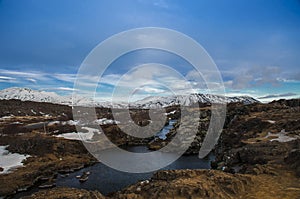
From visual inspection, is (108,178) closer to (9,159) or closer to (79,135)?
(9,159)

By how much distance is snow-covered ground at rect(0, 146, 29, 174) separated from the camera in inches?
1113

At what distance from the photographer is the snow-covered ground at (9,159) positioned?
92.7 feet

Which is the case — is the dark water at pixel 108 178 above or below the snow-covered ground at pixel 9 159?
below

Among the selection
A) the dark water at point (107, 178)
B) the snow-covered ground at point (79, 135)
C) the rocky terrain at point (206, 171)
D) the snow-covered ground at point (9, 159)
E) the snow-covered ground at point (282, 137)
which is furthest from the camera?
the snow-covered ground at point (79, 135)

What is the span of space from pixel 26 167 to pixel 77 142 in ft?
40.7

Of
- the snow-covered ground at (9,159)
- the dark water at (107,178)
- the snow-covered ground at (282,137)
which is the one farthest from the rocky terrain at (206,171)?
the dark water at (107,178)

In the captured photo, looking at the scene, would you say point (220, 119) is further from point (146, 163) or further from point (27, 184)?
point (27, 184)

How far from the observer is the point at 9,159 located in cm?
3111

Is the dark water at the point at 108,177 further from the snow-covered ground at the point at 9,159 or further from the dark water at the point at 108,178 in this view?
the snow-covered ground at the point at 9,159

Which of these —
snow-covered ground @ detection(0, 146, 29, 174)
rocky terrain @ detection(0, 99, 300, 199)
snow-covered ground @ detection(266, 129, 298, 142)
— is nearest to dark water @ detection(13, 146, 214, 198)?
rocky terrain @ detection(0, 99, 300, 199)

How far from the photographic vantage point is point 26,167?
28.5 meters

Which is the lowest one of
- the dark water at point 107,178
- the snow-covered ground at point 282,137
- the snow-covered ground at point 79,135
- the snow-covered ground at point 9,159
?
the dark water at point 107,178

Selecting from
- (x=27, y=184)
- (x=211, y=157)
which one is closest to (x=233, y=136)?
(x=211, y=157)

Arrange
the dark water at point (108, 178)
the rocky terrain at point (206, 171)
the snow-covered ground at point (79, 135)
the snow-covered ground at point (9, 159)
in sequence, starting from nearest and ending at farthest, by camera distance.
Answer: the rocky terrain at point (206, 171), the dark water at point (108, 178), the snow-covered ground at point (9, 159), the snow-covered ground at point (79, 135)
